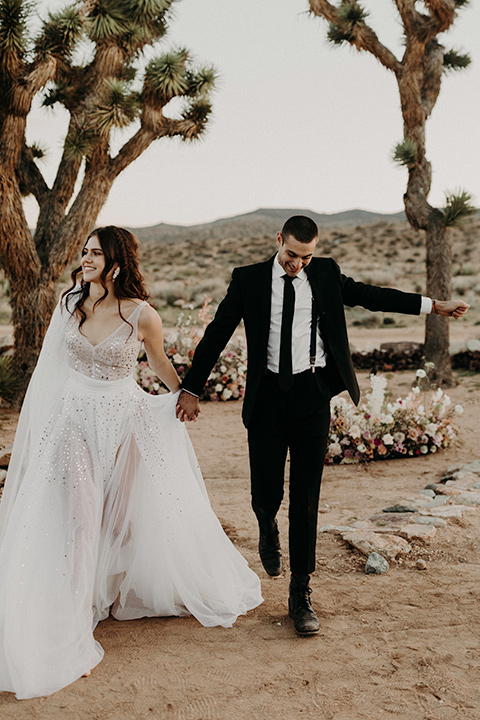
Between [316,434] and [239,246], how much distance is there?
40318mm

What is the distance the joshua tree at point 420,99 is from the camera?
1131 centimetres

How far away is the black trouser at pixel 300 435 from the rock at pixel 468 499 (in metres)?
2.42

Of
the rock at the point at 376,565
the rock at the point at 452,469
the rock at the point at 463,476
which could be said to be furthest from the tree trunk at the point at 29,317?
the rock at the point at 376,565

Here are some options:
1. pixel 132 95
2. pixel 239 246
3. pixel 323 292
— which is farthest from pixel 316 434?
pixel 239 246

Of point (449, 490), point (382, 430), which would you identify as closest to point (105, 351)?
point (449, 490)

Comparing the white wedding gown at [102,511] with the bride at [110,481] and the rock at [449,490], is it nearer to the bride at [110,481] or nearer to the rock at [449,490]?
the bride at [110,481]

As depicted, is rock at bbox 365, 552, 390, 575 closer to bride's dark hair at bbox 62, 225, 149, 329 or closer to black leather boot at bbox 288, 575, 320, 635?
black leather boot at bbox 288, 575, 320, 635

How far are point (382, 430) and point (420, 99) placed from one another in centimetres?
688

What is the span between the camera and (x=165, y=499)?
3494 millimetres

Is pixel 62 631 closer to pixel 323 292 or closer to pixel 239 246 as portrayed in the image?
pixel 323 292

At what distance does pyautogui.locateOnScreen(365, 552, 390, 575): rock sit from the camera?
4.15 metres

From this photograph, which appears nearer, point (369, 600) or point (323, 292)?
point (323, 292)

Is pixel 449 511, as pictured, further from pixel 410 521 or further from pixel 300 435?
pixel 300 435

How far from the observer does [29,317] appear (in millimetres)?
9617
